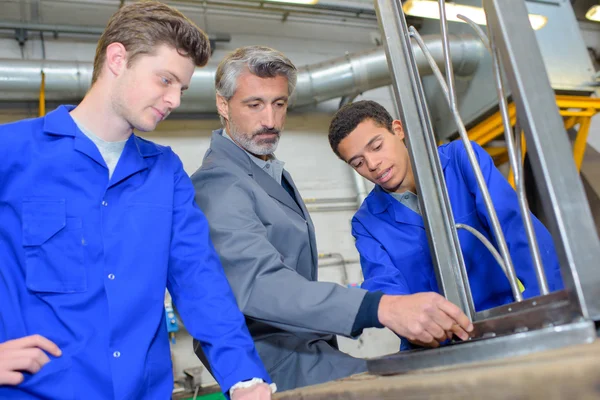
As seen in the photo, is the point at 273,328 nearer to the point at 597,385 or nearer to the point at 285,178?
the point at 285,178

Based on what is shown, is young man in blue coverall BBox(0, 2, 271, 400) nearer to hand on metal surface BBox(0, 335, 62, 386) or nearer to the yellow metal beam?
hand on metal surface BBox(0, 335, 62, 386)

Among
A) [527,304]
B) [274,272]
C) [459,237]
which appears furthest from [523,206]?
[459,237]

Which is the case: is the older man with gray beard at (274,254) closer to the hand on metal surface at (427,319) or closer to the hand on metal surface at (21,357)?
the hand on metal surface at (427,319)

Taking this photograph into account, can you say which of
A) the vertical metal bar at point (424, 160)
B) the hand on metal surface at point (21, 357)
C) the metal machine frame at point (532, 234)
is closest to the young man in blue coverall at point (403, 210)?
the vertical metal bar at point (424, 160)

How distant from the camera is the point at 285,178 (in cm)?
171

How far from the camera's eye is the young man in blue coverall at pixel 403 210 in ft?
5.14

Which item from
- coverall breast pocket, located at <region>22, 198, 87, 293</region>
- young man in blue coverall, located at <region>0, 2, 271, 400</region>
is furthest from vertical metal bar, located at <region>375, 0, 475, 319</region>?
coverall breast pocket, located at <region>22, 198, 87, 293</region>

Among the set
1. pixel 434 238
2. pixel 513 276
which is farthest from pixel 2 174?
pixel 513 276

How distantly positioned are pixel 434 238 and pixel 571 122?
3369mm

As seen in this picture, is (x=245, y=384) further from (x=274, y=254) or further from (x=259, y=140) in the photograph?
(x=259, y=140)

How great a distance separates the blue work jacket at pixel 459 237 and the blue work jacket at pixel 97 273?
1.98 feet

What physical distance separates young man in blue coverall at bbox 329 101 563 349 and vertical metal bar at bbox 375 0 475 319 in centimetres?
39

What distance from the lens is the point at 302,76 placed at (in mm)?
4070

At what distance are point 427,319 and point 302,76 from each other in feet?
10.9
